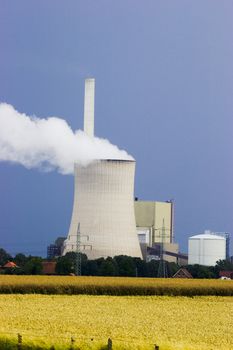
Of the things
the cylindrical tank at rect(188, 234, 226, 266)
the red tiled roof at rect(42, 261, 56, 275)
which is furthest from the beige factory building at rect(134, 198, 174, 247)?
the red tiled roof at rect(42, 261, 56, 275)

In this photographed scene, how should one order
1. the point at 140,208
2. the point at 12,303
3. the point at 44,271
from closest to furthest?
the point at 12,303, the point at 44,271, the point at 140,208

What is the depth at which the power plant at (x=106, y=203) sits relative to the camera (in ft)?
160

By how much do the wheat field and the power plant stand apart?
1990 cm

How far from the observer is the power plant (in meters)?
48.7

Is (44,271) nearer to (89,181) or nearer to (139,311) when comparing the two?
(89,181)

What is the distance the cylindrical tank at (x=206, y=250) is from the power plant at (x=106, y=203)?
72.8ft

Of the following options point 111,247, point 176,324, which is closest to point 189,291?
point 176,324

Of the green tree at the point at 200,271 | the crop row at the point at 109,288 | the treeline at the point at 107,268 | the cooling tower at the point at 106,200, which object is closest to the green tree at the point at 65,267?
the treeline at the point at 107,268

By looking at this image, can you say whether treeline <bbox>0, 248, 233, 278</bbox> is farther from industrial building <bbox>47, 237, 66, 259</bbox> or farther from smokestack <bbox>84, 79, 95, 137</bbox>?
industrial building <bbox>47, 237, 66, 259</bbox>

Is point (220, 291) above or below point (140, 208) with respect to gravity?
below

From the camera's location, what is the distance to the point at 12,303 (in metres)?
24.3

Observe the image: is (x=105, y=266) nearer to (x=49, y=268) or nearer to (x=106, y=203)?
(x=49, y=268)

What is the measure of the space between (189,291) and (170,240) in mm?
55897

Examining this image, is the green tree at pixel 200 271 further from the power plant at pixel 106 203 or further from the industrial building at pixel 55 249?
the industrial building at pixel 55 249
